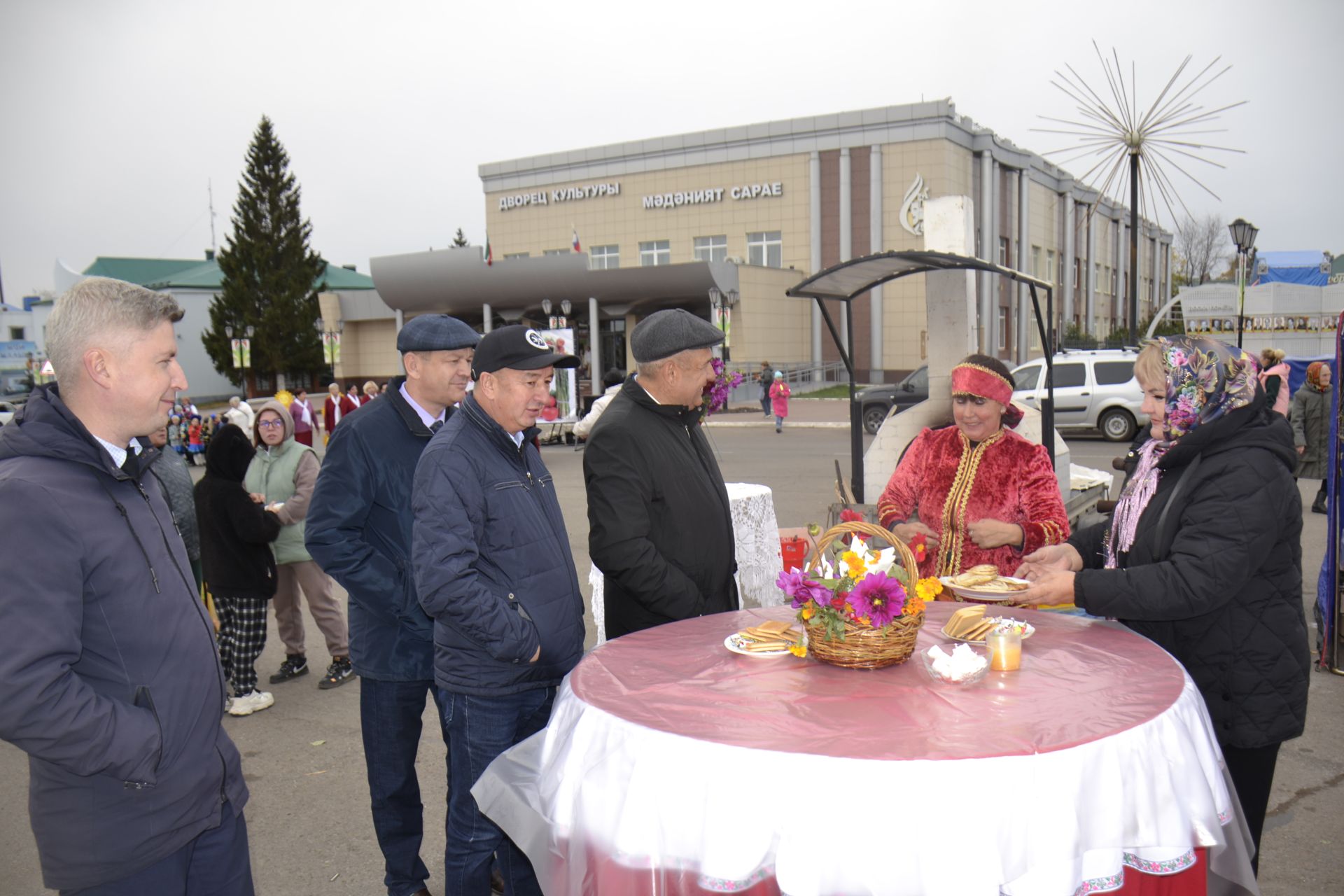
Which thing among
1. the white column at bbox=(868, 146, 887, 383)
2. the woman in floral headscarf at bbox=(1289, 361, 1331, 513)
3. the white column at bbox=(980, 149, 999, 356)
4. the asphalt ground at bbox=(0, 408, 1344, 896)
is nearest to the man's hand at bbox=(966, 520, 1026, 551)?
the asphalt ground at bbox=(0, 408, 1344, 896)

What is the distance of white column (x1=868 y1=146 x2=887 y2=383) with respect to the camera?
3975 cm

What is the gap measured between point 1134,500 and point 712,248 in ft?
137

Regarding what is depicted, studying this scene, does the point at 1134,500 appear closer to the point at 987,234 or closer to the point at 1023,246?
the point at 987,234

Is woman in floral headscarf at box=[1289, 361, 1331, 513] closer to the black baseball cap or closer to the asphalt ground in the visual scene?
the asphalt ground

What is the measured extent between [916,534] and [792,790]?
2.40 m

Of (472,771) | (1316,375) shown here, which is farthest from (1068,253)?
(472,771)

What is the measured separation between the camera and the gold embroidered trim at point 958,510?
4164mm

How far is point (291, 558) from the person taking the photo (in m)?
6.15

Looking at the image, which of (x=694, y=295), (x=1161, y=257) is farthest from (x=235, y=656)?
(x=1161, y=257)

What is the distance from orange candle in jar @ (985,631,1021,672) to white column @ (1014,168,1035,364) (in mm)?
45104

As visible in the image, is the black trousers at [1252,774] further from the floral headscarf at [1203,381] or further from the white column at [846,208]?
the white column at [846,208]

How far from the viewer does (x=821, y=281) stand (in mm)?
7828

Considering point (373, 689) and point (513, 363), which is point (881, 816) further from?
point (373, 689)

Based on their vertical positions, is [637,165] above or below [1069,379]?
above
